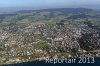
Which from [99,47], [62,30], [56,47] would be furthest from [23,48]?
[62,30]

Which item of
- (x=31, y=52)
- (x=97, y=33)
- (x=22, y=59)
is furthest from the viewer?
(x=97, y=33)

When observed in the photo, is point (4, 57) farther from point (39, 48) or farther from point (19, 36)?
point (19, 36)

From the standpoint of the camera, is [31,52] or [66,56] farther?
[31,52]

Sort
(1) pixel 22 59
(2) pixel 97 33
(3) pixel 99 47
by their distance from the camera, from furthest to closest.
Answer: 1. (2) pixel 97 33
2. (3) pixel 99 47
3. (1) pixel 22 59

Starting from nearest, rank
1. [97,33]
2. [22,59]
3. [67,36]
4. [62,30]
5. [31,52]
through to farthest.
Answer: [22,59]
[31,52]
[67,36]
[97,33]
[62,30]

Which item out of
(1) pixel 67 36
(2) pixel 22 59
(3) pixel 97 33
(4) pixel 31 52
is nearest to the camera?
(2) pixel 22 59

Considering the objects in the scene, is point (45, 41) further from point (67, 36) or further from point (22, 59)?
point (22, 59)

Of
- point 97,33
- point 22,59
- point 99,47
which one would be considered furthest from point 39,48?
point 97,33

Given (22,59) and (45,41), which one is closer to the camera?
(22,59)

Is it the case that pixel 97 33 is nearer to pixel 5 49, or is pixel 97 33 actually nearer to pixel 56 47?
pixel 56 47
